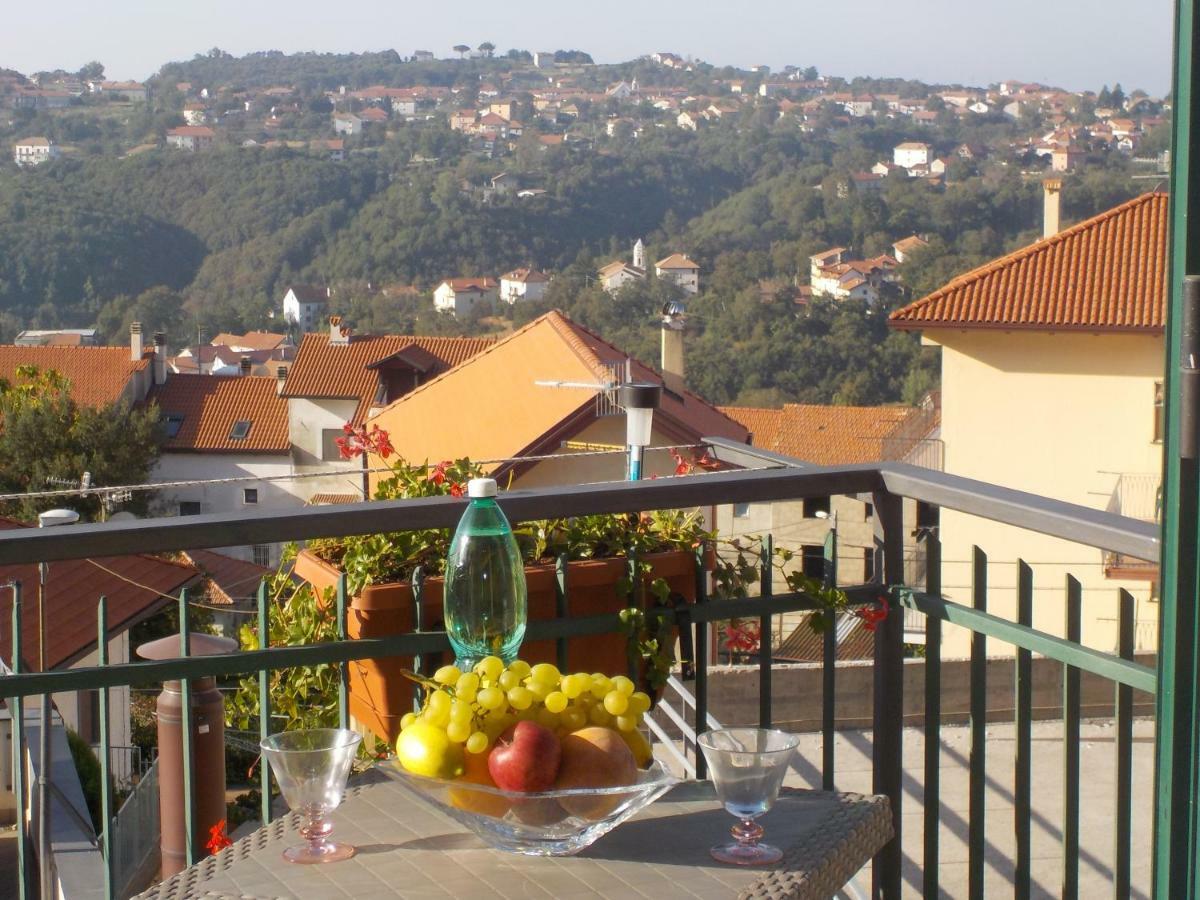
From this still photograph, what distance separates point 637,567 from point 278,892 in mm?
803

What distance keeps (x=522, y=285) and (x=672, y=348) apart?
41.5 meters

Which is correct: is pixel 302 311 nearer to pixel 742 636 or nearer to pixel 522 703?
pixel 742 636

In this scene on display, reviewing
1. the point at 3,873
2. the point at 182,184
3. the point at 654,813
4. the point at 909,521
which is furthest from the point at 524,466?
the point at 182,184

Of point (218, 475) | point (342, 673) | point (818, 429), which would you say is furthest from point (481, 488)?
point (218, 475)

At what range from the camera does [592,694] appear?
4.63ft

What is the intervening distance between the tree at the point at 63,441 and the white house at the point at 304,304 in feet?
90.2

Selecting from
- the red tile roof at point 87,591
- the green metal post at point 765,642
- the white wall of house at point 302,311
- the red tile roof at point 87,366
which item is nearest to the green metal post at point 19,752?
the green metal post at point 765,642

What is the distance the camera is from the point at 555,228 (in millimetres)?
66812

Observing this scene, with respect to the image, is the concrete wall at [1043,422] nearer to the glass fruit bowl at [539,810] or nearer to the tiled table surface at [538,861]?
the tiled table surface at [538,861]

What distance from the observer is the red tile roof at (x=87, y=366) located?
108 ft

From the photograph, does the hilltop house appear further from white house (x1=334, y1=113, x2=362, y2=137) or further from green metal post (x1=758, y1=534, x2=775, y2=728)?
green metal post (x1=758, y1=534, x2=775, y2=728)

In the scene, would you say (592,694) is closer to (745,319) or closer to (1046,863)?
(1046,863)

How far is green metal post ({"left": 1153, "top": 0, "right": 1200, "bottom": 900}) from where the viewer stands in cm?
108

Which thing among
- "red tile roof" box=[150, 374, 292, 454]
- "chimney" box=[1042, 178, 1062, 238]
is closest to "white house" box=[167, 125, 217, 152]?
"red tile roof" box=[150, 374, 292, 454]
